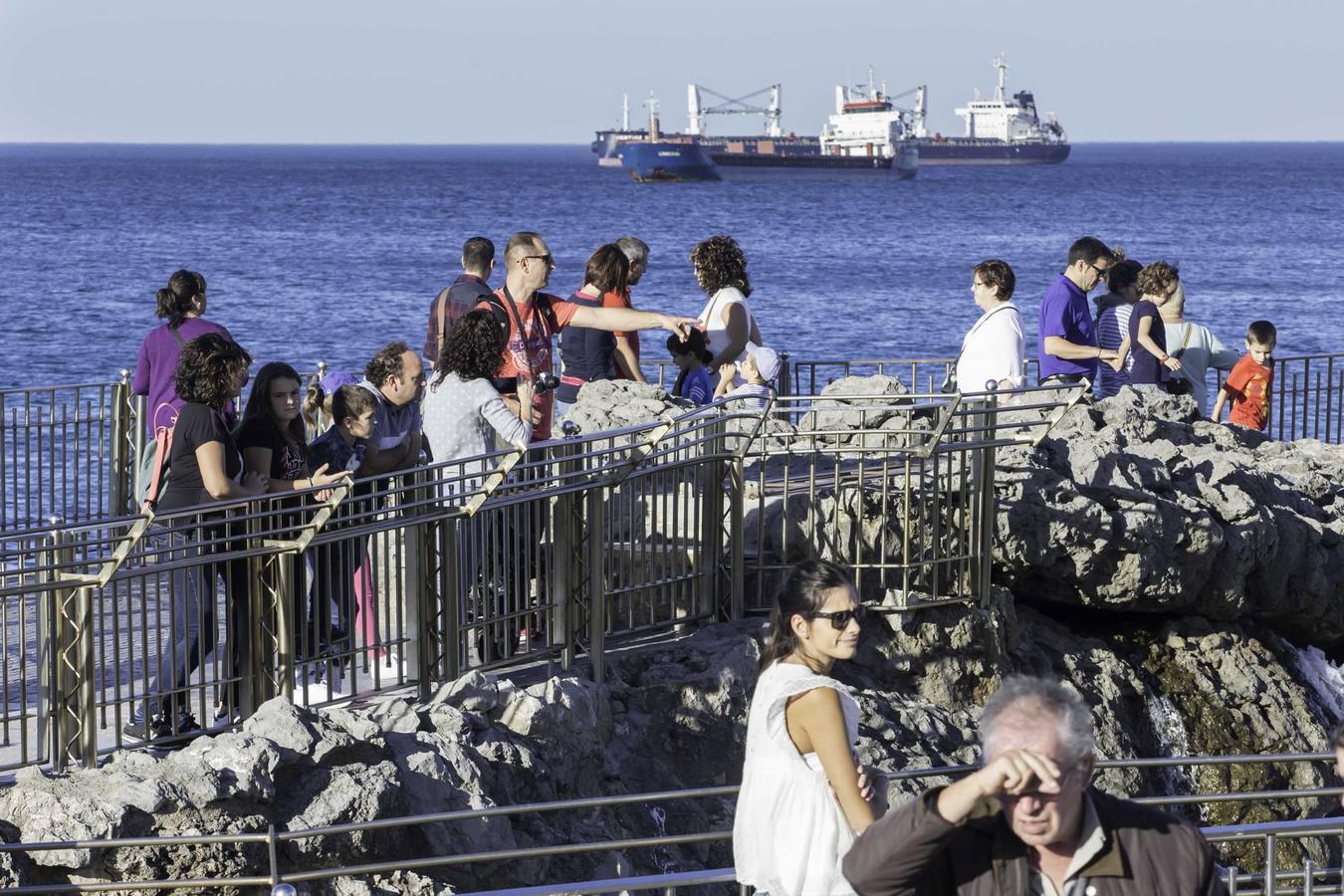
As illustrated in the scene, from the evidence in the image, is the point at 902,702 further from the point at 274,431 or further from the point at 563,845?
the point at 563,845

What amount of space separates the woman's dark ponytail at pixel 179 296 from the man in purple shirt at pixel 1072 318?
18.1 feet

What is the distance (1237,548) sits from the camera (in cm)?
1171

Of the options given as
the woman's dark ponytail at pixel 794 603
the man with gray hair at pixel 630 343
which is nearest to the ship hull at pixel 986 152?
the man with gray hair at pixel 630 343

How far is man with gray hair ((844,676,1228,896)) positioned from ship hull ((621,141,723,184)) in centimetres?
14135

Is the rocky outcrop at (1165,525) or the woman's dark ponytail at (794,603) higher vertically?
the woman's dark ponytail at (794,603)

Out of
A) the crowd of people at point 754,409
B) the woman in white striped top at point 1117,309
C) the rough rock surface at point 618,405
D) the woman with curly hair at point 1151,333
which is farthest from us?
the woman in white striped top at point 1117,309

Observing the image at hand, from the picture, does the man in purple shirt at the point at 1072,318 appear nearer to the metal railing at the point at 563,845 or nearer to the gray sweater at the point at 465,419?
the gray sweater at the point at 465,419

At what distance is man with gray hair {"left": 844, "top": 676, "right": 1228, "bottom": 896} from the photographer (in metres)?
3.77

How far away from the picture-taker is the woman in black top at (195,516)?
744cm

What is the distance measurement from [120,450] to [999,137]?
189016 mm

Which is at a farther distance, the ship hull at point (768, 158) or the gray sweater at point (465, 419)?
the ship hull at point (768, 158)

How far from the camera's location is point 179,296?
10.2 m

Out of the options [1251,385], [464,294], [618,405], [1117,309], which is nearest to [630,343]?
[618,405]

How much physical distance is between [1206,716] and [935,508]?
265 cm
